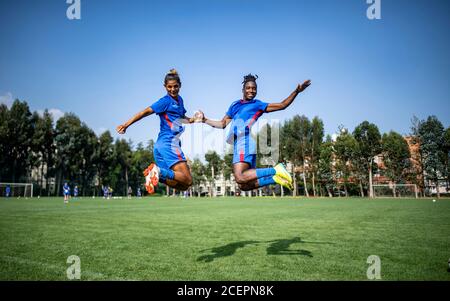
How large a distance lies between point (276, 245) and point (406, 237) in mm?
4996

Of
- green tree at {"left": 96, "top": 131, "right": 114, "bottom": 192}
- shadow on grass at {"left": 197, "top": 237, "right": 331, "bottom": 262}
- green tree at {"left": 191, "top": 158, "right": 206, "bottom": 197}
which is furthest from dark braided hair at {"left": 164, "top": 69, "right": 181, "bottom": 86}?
green tree at {"left": 191, "top": 158, "right": 206, "bottom": 197}

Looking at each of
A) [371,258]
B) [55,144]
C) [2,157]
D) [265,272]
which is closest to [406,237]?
[371,258]

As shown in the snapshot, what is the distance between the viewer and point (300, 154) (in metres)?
76.8

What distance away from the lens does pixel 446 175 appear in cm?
6069

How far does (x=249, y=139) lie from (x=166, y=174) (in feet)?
6.43

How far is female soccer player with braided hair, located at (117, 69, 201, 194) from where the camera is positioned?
6.60 m

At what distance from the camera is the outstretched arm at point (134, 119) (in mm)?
6641

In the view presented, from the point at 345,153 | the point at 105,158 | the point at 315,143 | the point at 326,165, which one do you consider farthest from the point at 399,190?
the point at 105,158

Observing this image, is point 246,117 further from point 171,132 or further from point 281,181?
point 171,132

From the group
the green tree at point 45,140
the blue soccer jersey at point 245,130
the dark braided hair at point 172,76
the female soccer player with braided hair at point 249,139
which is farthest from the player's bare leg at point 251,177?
the green tree at point 45,140

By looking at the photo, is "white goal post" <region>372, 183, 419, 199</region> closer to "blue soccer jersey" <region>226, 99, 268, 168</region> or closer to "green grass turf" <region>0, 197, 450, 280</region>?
"green grass turf" <region>0, 197, 450, 280</region>

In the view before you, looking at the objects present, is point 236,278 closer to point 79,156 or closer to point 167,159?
point 167,159

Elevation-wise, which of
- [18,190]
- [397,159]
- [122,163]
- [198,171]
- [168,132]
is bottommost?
[18,190]

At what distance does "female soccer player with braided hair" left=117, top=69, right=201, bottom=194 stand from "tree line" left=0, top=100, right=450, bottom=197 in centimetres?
6647
